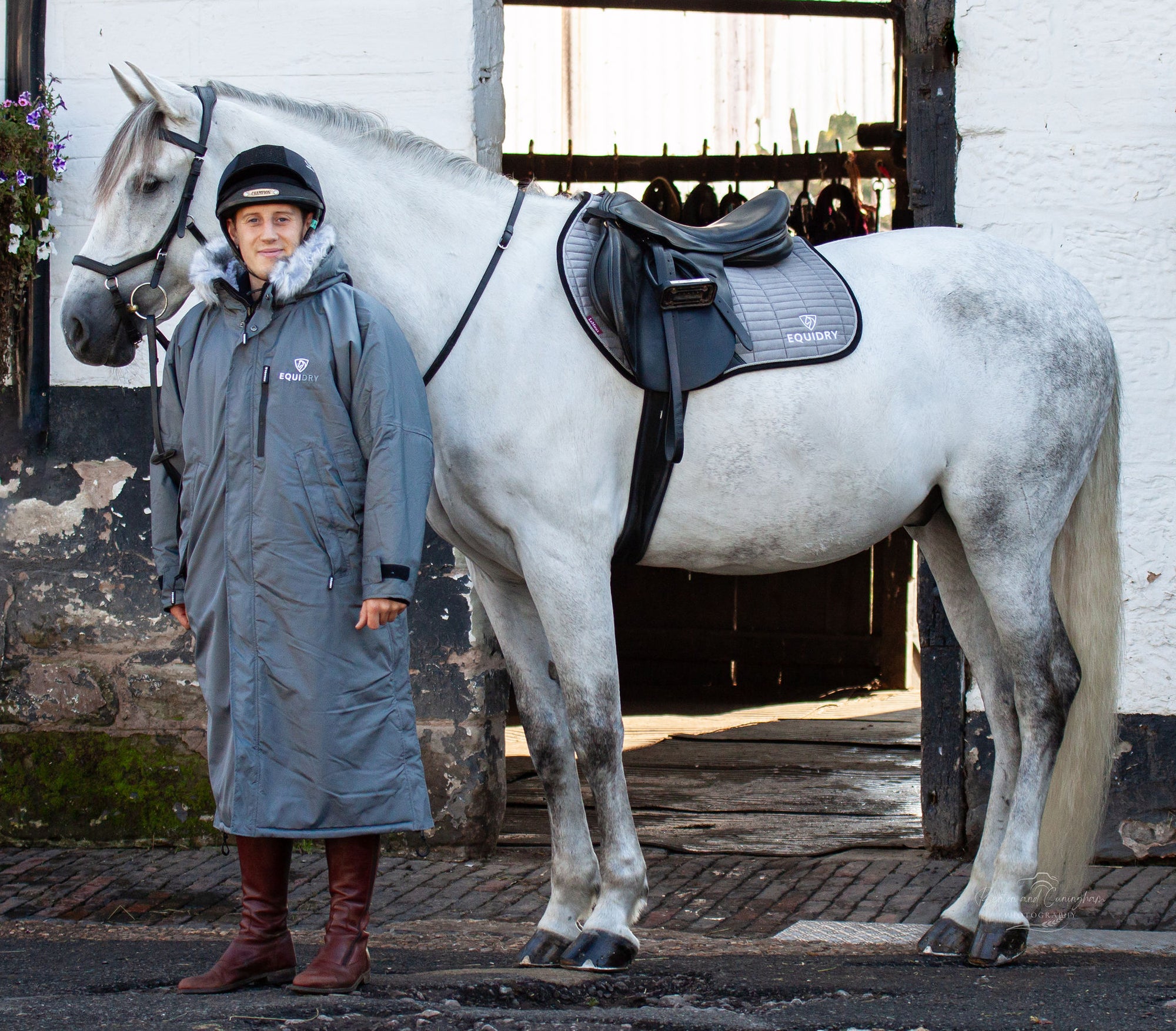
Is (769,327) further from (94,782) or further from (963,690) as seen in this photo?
(94,782)

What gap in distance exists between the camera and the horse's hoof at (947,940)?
12.3ft

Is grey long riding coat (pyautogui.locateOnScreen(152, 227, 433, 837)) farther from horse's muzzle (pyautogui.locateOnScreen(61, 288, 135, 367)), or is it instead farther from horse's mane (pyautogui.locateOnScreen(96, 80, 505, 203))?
horse's mane (pyautogui.locateOnScreen(96, 80, 505, 203))

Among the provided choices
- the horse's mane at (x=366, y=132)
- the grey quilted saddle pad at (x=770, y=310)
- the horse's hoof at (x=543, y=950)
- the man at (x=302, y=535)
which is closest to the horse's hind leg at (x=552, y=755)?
the horse's hoof at (x=543, y=950)

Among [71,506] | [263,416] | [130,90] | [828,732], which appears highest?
[130,90]

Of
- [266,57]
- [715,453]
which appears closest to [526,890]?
[715,453]

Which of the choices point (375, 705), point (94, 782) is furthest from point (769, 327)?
point (94, 782)

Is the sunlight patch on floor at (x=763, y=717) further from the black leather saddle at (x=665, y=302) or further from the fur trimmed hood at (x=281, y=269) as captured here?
the fur trimmed hood at (x=281, y=269)

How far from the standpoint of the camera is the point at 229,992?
322 centimetres

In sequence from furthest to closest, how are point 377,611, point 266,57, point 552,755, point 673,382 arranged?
point 266,57 → point 552,755 → point 673,382 → point 377,611

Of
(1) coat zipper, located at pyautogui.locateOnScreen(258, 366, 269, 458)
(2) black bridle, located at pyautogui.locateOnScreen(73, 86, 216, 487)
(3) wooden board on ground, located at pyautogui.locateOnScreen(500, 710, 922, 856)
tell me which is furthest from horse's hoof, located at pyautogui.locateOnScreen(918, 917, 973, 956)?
(2) black bridle, located at pyautogui.locateOnScreen(73, 86, 216, 487)

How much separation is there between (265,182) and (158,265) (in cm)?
39

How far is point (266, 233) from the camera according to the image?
3.15 meters

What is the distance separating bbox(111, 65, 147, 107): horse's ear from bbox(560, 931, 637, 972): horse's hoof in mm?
2281

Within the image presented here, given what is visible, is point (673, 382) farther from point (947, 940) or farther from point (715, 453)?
point (947, 940)
